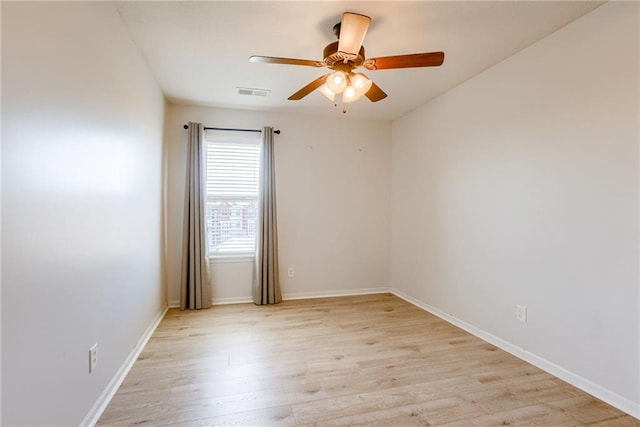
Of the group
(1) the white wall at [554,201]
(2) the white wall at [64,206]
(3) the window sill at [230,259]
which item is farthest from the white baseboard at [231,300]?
(1) the white wall at [554,201]

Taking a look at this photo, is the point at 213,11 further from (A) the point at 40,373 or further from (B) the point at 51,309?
(A) the point at 40,373

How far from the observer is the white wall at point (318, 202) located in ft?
12.4

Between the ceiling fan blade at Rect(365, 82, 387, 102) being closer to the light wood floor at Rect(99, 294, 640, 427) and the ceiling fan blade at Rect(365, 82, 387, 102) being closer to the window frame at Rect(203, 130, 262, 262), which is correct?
the window frame at Rect(203, 130, 262, 262)

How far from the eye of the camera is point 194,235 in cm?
365

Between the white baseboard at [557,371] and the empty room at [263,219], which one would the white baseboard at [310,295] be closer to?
the empty room at [263,219]

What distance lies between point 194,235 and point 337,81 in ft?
8.40

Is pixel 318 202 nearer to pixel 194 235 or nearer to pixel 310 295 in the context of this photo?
pixel 310 295

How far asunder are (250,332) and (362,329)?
111 cm

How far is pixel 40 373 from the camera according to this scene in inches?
47.9

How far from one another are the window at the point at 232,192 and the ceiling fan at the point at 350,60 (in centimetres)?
189

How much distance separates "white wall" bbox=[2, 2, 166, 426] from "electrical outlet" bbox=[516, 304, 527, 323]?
9.83 feet

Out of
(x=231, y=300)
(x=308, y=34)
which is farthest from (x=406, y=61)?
(x=231, y=300)

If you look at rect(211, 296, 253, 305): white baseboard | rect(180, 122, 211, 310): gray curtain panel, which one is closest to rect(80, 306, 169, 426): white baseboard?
rect(180, 122, 211, 310): gray curtain panel

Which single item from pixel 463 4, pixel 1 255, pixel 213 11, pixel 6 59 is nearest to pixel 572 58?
pixel 463 4
